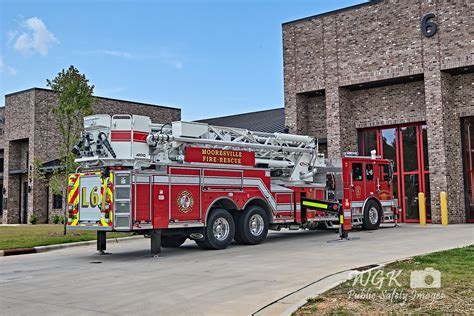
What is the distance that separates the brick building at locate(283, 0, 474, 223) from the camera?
2219cm

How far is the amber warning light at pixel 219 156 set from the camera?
1416 cm

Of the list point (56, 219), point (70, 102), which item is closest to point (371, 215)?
point (70, 102)

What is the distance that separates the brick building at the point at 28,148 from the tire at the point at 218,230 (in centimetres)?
2043

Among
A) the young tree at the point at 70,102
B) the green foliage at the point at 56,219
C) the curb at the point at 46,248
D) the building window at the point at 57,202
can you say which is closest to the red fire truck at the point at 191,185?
the curb at the point at 46,248

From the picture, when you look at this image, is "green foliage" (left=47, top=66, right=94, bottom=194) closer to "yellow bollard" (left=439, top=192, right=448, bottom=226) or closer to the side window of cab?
the side window of cab

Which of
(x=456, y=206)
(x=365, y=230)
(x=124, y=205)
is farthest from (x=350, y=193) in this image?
(x=124, y=205)

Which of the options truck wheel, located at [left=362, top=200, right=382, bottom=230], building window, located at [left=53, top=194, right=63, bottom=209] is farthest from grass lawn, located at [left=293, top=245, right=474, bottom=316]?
building window, located at [left=53, top=194, right=63, bottom=209]

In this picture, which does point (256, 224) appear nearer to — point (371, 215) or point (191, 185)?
point (191, 185)

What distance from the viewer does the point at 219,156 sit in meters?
14.7

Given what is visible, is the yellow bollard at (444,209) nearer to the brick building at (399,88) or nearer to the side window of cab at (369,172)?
the brick building at (399,88)

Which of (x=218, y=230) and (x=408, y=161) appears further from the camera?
(x=408, y=161)

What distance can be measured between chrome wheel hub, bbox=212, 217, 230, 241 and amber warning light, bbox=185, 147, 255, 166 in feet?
5.07

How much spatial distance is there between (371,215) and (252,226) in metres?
5.68

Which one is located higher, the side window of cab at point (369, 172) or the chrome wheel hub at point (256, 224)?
the side window of cab at point (369, 172)
